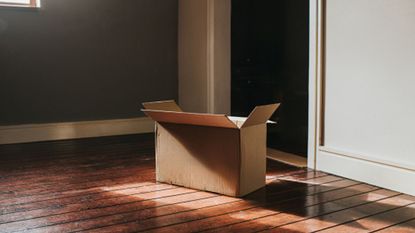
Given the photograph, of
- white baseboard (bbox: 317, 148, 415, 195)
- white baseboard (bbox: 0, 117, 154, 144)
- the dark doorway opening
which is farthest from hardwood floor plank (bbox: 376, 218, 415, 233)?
white baseboard (bbox: 0, 117, 154, 144)

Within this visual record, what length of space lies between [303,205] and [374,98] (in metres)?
0.68

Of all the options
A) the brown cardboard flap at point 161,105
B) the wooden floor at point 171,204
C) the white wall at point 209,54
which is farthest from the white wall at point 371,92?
the white wall at point 209,54

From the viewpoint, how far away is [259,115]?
2010 millimetres

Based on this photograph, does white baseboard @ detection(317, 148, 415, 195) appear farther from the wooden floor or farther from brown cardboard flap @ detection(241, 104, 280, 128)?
brown cardboard flap @ detection(241, 104, 280, 128)

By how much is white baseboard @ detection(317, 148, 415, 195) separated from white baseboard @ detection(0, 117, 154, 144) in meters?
1.86

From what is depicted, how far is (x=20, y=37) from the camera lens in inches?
136

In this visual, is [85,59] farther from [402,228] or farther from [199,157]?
[402,228]

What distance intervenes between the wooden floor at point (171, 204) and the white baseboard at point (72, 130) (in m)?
0.82

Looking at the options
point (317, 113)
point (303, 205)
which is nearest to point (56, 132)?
point (317, 113)

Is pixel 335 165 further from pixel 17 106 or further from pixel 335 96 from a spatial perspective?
pixel 17 106

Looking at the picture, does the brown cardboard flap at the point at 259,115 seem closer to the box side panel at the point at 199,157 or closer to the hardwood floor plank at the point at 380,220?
the box side panel at the point at 199,157

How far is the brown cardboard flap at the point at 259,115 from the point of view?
1946 mm

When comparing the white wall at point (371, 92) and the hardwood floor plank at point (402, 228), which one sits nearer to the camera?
the hardwood floor plank at point (402, 228)

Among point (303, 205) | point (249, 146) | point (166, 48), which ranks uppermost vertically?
point (166, 48)
